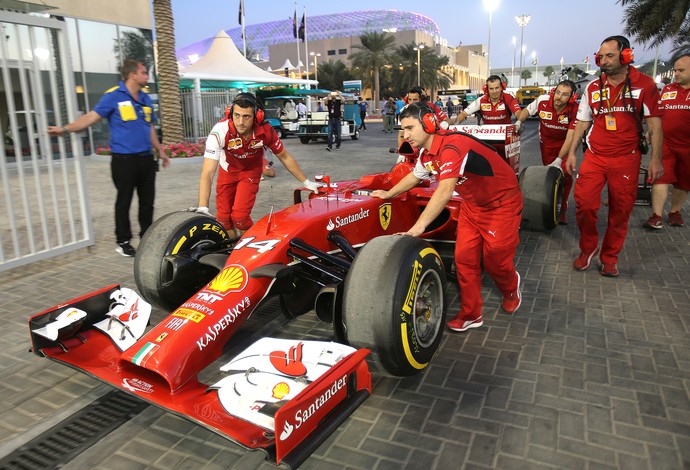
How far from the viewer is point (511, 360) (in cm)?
360

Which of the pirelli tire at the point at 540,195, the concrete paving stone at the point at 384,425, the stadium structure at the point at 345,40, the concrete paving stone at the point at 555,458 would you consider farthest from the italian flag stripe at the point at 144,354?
the stadium structure at the point at 345,40

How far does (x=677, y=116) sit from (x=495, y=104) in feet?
7.68

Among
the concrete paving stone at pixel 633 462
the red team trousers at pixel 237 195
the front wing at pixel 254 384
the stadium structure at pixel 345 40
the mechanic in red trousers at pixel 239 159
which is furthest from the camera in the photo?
the stadium structure at pixel 345 40

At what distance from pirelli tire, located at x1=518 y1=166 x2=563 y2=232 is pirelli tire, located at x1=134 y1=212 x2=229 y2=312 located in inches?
169

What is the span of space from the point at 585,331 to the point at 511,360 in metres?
0.83

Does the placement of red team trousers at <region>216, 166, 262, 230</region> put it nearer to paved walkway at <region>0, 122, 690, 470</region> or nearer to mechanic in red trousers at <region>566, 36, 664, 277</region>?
paved walkway at <region>0, 122, 690, 470</region>

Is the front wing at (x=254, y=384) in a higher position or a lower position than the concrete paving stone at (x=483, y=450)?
higher

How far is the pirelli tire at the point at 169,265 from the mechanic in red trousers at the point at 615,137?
12.1 feet

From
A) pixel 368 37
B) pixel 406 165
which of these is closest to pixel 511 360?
pixel 406 165

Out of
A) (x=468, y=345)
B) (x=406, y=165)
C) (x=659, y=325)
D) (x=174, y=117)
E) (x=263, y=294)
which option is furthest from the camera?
(x=174, y=117)

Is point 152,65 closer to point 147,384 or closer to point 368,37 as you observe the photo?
point 147,384

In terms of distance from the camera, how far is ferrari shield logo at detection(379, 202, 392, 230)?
4.61m

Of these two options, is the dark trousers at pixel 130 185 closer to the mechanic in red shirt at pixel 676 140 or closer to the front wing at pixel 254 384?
the front wing at pixel 254 384

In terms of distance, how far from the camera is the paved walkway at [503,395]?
2646 mm
